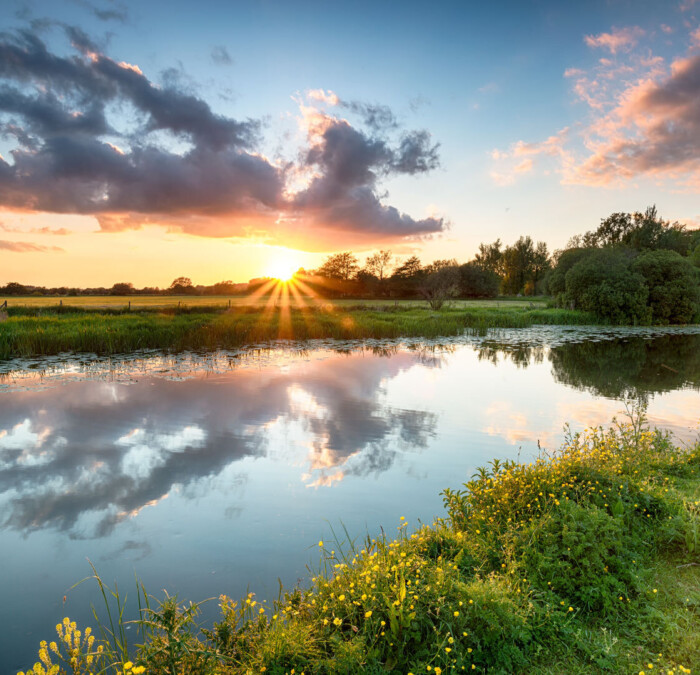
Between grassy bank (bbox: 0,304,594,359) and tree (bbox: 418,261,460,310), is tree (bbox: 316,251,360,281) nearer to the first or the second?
tree (bbox: 418,261,460,310)

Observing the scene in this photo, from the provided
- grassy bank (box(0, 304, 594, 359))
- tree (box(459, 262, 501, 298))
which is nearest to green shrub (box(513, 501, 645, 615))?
grassy bank (box(0, 304, 594, 359))

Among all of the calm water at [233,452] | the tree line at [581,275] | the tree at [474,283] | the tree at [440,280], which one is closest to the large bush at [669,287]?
the tree line at [581,275]

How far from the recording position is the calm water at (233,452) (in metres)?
5.21

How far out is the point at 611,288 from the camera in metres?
42.5

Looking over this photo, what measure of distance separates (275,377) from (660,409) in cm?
1212

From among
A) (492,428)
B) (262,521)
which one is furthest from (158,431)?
(492,428)

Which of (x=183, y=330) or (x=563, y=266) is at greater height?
(x=563, y=266)

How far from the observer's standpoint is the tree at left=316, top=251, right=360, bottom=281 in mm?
99688

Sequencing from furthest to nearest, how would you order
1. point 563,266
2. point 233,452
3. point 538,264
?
point 538,264 → point 563,266 → point 233,452

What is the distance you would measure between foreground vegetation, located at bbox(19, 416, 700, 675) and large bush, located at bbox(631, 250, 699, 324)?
46450mm

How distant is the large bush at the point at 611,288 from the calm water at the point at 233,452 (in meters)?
26.3

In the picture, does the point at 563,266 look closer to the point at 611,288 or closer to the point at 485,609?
the point at 611,288

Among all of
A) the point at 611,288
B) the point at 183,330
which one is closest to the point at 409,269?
the point at 611,288

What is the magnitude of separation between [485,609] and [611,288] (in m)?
46.5
